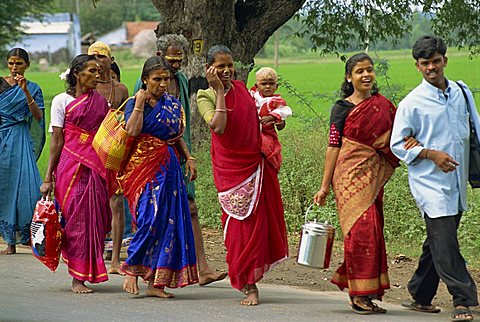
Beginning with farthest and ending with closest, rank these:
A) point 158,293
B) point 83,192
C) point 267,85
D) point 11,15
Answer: point 11,15
point 83,192
point 267,85
point 158,293

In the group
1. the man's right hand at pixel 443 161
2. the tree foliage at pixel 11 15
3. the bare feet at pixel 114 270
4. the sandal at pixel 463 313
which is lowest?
the bare feet at pixel 114 270

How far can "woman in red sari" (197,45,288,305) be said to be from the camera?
294 inches

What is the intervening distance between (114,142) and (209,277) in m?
1.40

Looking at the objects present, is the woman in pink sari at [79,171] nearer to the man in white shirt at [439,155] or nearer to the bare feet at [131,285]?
the bare feet at [131,285]

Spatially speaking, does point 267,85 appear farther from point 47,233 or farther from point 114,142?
point 47,233

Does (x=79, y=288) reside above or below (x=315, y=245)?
below

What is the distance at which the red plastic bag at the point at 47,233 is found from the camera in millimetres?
7938

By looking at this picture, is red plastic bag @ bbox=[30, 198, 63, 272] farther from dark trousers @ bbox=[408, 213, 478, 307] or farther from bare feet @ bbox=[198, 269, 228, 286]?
dark trousers @ bbox=[408, 213, 478, 307]

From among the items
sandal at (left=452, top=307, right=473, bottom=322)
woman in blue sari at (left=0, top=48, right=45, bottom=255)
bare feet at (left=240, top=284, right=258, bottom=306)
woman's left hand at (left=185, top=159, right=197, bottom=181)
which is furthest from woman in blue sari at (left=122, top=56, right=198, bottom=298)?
woman in blue sari at (left=0, top=48, right=45, bottom=255)

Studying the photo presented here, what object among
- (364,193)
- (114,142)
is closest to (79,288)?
(114,142)

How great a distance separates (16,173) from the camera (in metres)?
10.2

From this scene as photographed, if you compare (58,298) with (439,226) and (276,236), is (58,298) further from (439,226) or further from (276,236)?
(439,226)

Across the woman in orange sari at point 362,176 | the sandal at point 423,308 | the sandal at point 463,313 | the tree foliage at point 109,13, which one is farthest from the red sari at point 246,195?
the tree foliage at point 109,13

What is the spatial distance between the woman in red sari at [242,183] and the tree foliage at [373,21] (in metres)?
6.40
